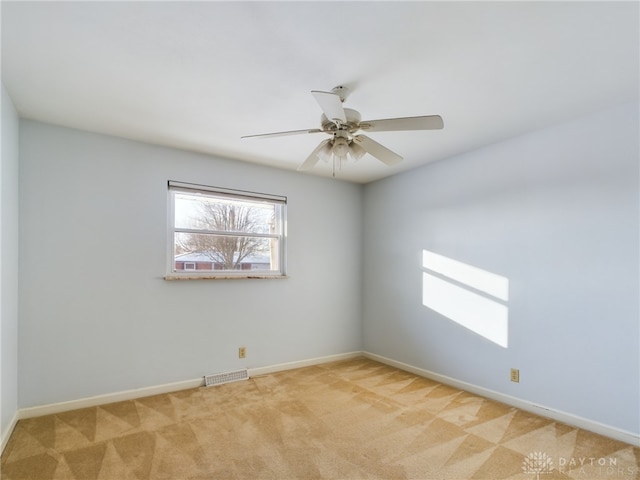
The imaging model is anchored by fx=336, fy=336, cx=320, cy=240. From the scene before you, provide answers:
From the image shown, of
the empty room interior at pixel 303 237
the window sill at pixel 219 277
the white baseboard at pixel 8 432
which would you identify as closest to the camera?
the empty room interior at pixel 303 237

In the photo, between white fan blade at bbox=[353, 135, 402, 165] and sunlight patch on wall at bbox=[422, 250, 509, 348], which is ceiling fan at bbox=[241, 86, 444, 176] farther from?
sunlight patch on wall at bbox=[422, 250, 509, 348]

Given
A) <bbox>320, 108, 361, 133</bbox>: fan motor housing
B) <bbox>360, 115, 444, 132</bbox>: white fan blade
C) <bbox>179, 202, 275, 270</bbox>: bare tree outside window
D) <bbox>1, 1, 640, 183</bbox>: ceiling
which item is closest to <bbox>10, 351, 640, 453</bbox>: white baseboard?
<bbox>179, 202, 275, 270</bbox>: bare tree outside window

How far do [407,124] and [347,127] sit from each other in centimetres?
36

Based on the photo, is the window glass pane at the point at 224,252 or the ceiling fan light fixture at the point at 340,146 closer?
the ceiling fan light fixture at the point at 340,146

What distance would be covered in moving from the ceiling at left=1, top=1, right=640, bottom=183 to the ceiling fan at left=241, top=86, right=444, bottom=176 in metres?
0.28

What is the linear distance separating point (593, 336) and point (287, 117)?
111 inches

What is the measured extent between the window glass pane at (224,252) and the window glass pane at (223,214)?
4.0 inches

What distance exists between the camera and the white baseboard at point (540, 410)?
2315mm

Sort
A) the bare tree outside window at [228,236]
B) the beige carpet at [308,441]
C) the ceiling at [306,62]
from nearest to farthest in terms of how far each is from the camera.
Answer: the ceiling at [306,62] → the beige carpet at [308,441] → the bare tree outside window at [228,236]

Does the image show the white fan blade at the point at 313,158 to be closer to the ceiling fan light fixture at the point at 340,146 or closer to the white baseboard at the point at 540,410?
the ceiling fan light fixture at the point at 340,146

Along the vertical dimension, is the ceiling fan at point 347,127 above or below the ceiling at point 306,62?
below

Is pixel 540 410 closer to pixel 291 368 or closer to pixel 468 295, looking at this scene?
pixel 468 295

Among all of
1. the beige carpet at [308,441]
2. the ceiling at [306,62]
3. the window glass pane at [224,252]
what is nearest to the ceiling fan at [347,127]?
the ceiling at [306,62]

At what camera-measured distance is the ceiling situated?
156cm
